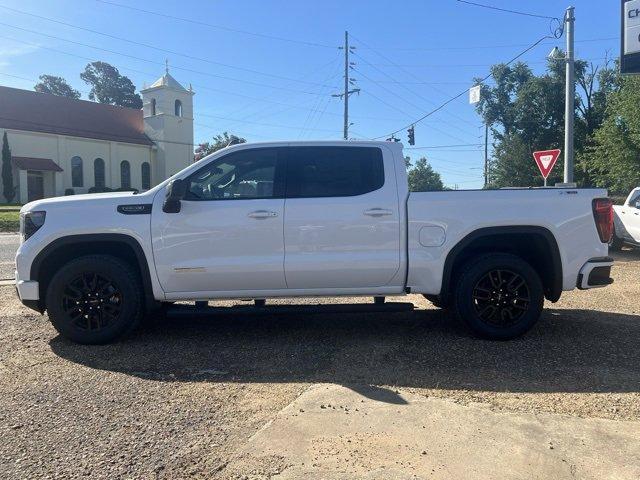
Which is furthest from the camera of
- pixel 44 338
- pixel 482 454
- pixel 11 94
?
pixel 11 94

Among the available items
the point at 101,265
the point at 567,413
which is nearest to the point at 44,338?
the point at 101,265

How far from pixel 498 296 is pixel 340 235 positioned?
1.68 m

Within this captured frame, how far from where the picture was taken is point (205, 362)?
4.86 metres

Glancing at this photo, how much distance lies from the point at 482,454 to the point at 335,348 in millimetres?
2198

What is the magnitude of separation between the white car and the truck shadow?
279 inches

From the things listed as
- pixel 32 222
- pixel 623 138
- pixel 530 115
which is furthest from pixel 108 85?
pixel 32 222

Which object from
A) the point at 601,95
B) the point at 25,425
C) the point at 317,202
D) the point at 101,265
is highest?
the point at 601,95

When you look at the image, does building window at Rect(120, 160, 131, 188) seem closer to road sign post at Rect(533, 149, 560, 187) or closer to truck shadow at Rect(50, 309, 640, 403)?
road sign post at Rect(533, 149, 560, 187)

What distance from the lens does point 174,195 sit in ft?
16.3

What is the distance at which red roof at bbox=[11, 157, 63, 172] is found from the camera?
48000mm

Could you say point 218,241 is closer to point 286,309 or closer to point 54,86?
point 286,309

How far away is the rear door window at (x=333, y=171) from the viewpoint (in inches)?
207

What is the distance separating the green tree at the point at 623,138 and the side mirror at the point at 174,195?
26715 millimetres

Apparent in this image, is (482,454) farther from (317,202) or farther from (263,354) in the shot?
(317,202)
